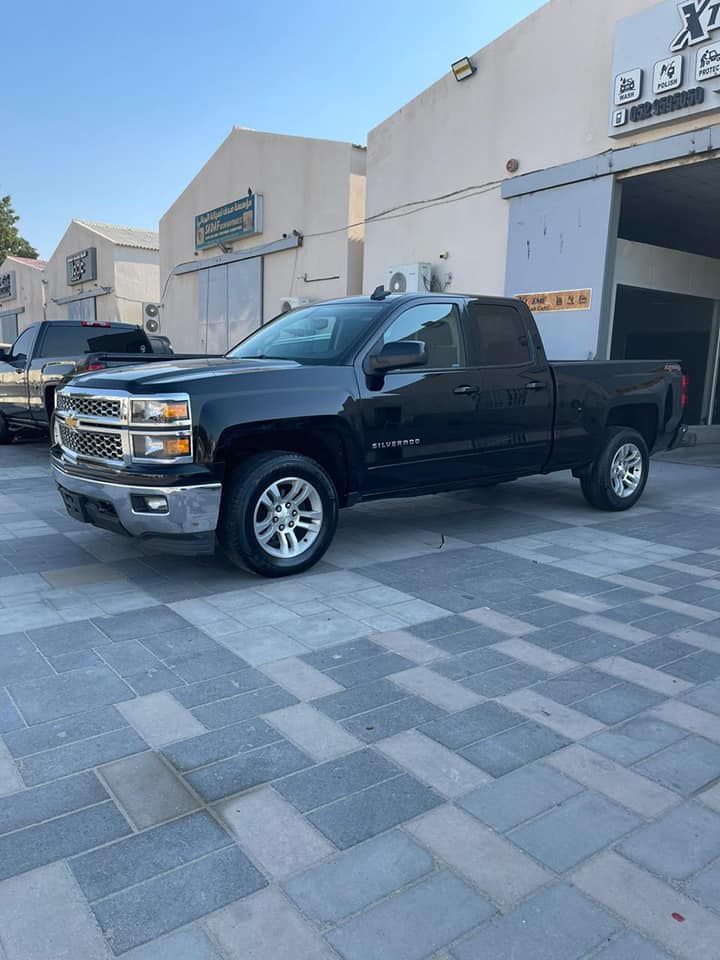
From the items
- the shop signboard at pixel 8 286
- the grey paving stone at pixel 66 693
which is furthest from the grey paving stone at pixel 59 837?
the shop signboard at pixel 8 286

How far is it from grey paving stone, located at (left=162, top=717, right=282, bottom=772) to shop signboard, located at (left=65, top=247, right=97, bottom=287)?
93.8ft

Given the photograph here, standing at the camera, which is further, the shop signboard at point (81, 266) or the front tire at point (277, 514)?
the shop signboard at point (81, 266)

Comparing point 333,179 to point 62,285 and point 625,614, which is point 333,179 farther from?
point 62,285

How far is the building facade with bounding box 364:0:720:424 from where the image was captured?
9.78 meters

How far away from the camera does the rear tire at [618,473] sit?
23.9 feet

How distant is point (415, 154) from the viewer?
1380cm

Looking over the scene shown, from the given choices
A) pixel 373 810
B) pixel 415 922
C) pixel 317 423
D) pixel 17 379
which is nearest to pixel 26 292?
pixel 17 379

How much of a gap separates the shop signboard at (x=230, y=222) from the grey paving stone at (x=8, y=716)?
16.8m

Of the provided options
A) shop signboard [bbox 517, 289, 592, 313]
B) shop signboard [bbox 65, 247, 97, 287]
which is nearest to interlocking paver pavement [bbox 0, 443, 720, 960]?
shop signboard [bbox 517, 289, 592, 313]

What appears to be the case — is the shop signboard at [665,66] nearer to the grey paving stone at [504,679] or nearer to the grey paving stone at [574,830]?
the grey paving stone at [504,679]

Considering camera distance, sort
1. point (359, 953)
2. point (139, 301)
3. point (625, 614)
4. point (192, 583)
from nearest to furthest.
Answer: point (359, 953) → point (625, 614) → point (192, 583) → point (139, 301)

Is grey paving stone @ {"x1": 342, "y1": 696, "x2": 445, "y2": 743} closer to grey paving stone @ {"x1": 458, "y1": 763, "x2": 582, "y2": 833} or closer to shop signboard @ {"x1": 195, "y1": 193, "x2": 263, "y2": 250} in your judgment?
grey paving stone @ {"x1": 458, "y1": 763, "x2": 582, "y2": 833}

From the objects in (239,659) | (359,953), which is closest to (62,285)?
(239,659)

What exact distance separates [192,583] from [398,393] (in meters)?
2.01
